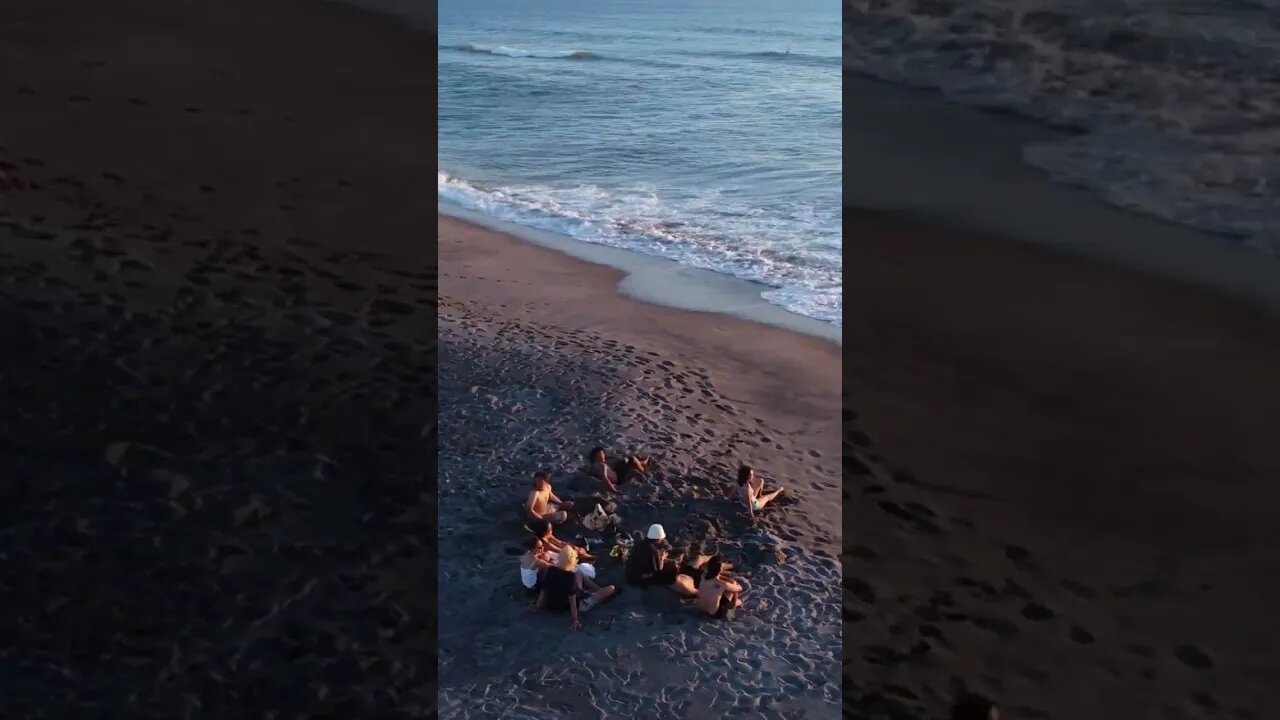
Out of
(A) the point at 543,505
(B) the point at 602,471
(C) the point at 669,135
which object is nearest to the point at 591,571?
(A) the point at 543,505

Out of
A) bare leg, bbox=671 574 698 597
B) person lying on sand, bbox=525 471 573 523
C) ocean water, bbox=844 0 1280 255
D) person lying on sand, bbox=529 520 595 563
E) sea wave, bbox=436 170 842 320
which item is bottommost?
bare leg, bbox=671 574 698 597

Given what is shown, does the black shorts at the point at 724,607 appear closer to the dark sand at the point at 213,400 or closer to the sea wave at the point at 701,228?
the dark sand at the point at 213,400

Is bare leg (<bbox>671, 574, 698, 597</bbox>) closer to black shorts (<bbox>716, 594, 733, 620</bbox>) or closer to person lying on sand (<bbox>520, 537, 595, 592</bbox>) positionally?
black shorts (<bbox>716, 594, 733, 620</bbox>)

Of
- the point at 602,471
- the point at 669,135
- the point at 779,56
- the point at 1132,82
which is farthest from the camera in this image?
the point at 779,56

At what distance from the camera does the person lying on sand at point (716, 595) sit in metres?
7.70

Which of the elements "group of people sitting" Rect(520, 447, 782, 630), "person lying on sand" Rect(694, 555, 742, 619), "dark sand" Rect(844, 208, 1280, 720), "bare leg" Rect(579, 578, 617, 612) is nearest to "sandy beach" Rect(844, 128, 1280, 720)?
"dark sand" Rect(844, 208, 1280, 720)

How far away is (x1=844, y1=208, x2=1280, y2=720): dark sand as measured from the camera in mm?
7219

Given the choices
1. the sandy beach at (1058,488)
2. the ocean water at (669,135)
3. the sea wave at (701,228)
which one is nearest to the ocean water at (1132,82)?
the sandy beach at (1058,488)

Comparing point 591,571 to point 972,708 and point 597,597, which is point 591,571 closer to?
point 597,597

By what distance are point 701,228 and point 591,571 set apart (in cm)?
1059

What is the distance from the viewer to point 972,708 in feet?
22.8

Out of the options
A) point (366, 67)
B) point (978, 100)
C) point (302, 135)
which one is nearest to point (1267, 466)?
point (978, 100)

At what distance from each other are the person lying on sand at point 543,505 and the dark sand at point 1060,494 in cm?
223

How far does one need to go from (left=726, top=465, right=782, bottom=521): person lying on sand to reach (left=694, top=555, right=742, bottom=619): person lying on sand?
1.20 meters
